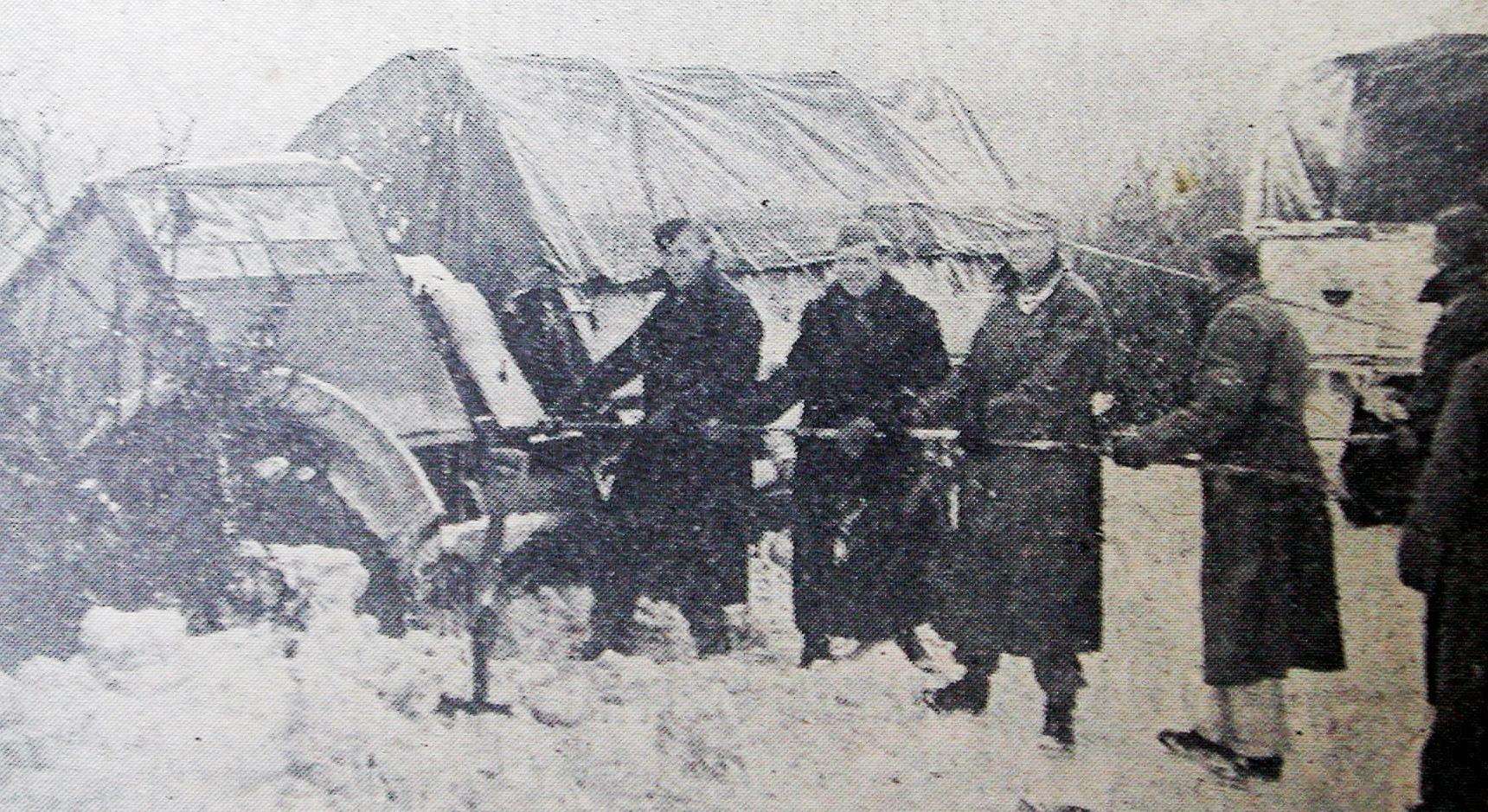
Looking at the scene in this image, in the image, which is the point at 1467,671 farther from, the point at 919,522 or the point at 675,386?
the point at 675,386

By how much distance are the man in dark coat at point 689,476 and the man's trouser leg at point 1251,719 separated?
1.29 meters

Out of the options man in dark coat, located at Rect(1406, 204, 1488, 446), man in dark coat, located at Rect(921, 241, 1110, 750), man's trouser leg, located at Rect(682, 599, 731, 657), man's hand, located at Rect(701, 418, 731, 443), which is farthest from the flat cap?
man's trouser leg, located at Rect(682, 599, 731, 657)

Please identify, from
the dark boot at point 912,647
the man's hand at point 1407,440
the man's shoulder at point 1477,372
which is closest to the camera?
the man's shoulder at point 1477,372

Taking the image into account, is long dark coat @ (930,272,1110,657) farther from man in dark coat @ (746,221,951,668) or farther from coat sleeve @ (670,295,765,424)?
coat sleeve @ (670,295,765,424)

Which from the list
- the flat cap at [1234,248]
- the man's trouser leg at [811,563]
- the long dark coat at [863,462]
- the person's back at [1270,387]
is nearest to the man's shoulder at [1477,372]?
the person's back at [1270,387]

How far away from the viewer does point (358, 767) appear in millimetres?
2977

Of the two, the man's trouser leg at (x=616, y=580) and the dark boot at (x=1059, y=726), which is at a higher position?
the man's trouser leg at (x=616, y=580)

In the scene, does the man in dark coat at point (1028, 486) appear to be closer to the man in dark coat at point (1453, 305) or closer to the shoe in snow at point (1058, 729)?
the shoe in snow at point (1058, 729)

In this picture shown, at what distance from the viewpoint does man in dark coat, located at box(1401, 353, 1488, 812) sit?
2775mm

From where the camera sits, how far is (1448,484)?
2805 mm

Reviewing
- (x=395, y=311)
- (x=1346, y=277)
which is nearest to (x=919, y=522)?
(x=1346, y=277)

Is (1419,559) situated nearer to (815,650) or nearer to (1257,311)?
(1257,311)

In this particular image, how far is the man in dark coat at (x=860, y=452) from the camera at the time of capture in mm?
2959

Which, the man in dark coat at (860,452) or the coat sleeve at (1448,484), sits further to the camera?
the man in dark coat at (860,452)
